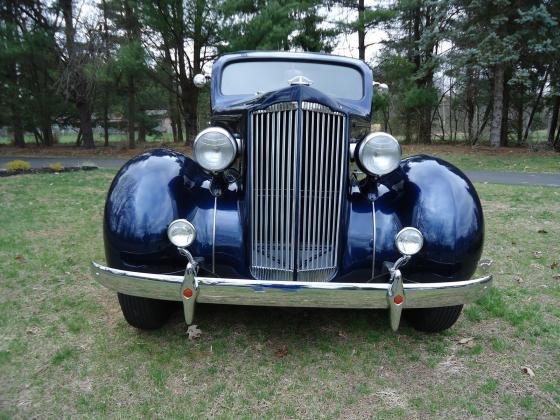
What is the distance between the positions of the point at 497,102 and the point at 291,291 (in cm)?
1490

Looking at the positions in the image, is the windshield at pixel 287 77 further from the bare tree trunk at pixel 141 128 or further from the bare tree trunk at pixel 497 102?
the bare tree trunk at pixel 141 128

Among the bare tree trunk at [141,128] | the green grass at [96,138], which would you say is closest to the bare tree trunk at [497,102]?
the bare tree trunk at [141,128]

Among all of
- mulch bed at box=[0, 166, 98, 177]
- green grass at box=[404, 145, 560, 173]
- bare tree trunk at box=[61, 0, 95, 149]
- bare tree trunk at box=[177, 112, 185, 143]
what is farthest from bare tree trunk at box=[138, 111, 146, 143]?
green grass at box=[404, 145, 560, 173]

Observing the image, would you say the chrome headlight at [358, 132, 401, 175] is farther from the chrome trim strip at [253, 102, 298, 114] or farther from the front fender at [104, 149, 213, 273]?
the front fender at [104, 149, 213, 273]

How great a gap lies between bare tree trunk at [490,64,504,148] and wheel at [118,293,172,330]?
46.9 ft

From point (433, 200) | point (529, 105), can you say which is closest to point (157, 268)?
point (433, 200)

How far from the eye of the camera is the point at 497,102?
14.4 m

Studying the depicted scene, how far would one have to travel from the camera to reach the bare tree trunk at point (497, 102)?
45.5ft

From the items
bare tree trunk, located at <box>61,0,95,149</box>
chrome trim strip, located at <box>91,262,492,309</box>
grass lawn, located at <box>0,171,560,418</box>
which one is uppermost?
bare tree trunk, located at <box>61,0,95,149</box>

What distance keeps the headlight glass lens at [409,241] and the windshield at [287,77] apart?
1.84 metres

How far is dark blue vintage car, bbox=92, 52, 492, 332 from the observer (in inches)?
91.0

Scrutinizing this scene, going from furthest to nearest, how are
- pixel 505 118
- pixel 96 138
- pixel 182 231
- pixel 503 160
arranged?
pixel 96 138 → pixel 505 118 → pixel 503 160 → pixel 182 231

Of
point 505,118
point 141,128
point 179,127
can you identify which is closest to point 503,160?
point 505,118

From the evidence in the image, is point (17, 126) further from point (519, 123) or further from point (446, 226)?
point (446, 226)
